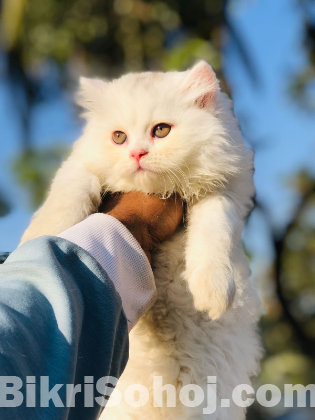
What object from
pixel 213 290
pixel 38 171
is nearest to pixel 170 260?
pixel 213 290

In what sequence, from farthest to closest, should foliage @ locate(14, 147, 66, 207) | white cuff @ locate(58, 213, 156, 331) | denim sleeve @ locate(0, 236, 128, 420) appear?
foliage @ locate(14, 147, 66, 207) < white cuff @ locate(58, 213, 156, 331) < denim sleeve @ locate(0, 236, 128, 420)

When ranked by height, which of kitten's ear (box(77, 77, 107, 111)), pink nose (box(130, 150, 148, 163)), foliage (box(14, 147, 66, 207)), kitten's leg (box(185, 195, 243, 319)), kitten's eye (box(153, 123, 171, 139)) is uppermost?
kitten's ear (box(77, 77, 107, 111))

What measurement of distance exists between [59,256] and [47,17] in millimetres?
8843

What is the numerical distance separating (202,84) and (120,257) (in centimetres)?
66

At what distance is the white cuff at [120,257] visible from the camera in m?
0.97

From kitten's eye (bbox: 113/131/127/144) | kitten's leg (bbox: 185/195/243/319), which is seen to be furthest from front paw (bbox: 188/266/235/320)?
kitten's eye (bbox: 113/131/127/144)

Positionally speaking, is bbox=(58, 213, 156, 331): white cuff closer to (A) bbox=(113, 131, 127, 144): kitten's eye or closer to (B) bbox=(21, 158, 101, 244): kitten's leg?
(B) bbox=(21, 158, 101, 244): kitten's leg

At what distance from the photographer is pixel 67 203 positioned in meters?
1.27

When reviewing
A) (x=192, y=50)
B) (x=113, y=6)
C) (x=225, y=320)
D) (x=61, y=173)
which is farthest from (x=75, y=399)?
(x=113, y=6)

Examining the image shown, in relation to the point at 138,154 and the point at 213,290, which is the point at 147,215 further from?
the point at 213,290

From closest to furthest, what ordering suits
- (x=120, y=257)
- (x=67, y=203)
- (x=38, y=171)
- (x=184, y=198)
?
(x=120, y=257)
(x=67, y=203)
(x=184, y=198)
(x=38, y=171)

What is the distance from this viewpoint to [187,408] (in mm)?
1200

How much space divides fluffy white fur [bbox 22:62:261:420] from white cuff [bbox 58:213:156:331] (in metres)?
0.13

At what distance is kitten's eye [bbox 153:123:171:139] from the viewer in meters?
1.34
